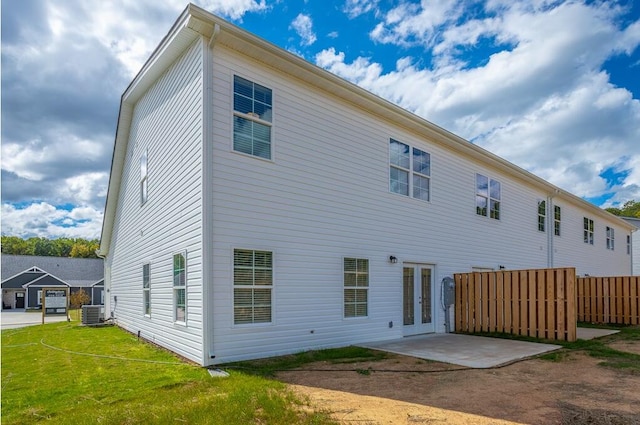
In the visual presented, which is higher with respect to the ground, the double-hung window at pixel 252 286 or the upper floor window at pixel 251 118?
the upper floor window at pixel 251 118

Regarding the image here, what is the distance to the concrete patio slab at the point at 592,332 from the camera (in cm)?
1072

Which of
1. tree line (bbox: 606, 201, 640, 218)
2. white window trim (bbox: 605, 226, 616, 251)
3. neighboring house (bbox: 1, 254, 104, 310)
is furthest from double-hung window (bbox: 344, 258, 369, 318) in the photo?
tree line (bbox: 606, 201, 640, 218)

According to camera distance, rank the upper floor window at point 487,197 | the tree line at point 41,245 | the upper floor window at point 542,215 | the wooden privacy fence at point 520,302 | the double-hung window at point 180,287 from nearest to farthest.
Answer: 1. the double-hung window at point 180,287
2. the wooden privacy fence at point 520,302
3. the upper floor window at point 487,197
4. the upper floor window at point 542,215
5. the tree line at point 41,245

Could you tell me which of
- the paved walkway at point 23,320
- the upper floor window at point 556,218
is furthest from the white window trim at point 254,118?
the paved walkway at point 23,320

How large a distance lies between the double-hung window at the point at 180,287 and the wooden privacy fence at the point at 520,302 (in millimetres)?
7873

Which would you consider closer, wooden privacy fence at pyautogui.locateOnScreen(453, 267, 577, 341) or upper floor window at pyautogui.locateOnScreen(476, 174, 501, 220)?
wooden privacy fence at pyautogui.locateOnScreen(453, 267, 577, 341)

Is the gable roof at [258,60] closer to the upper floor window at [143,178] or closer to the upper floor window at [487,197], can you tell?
the upper floor window at [487,197]

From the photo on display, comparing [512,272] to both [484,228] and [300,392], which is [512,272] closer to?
[484,228]

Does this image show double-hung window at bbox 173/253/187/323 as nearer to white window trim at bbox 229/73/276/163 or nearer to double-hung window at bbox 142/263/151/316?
A: white window trim at bbox 229/73/276/163

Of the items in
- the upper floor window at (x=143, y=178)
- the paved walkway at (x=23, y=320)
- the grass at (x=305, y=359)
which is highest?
the upper floor window at (x=143, y=178)

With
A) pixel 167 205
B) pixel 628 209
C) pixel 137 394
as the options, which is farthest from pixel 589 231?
pixel 628 209

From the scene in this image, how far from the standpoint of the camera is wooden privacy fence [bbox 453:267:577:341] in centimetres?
962

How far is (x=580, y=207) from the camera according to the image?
20.2m

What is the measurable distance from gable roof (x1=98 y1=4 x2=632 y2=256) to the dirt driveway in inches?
222
